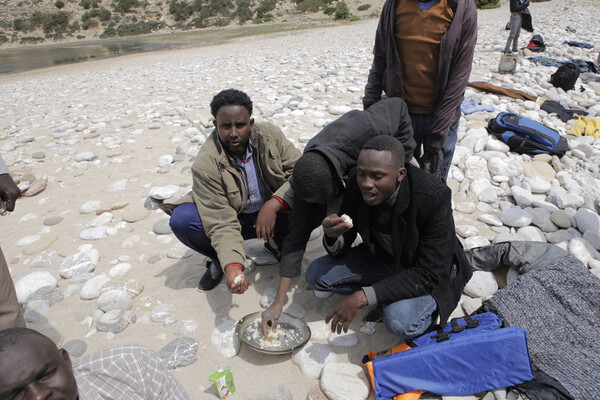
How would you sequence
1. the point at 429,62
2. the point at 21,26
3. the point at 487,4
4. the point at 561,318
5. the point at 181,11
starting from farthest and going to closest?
1. the point at 181,11
2. the point at 21,26
3. the point at 487,4
4. the point at 429,62
5. the point at 561,318

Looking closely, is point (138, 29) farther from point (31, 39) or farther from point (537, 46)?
point (537, 46)

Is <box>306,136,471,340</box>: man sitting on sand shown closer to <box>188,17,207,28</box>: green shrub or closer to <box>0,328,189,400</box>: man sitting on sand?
<box>0,328,189,400</box>: man sitting on sand

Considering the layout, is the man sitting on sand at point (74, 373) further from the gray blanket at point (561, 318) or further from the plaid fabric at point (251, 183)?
the gray blanket at point (561, 318)

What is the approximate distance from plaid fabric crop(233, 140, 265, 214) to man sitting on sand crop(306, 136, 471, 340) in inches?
29.0

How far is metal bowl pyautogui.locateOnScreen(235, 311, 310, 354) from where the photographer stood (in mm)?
2197

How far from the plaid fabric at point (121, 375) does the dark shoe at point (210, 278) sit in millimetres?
1213

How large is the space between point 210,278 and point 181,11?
46.8 meters

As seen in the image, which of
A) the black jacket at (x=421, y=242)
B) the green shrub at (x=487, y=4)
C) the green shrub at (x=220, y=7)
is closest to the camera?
the black jacket at (x=421, y=242)

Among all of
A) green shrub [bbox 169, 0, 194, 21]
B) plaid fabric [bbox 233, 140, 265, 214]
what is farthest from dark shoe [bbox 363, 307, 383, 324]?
green shrub [bbox 169, 0, 194, 21]

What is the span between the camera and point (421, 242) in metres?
2.12

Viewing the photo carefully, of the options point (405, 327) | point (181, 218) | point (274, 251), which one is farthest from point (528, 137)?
point (181, 218)

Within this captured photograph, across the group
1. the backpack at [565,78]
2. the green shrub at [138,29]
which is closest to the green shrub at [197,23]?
the green shrub at [138,29]

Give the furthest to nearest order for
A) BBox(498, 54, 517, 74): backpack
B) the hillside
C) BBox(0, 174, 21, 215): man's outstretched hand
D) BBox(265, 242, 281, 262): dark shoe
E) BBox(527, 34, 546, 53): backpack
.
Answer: the hillside
BBox(527, 34, 546, 53): backpack
BBox(498, 54, 517, 74): backpack
BBox(265, 242, 281, 262): dark shoe
BBox(0, 174, 21, 215): man's outstretched hand

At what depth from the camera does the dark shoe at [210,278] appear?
2.83 meters
